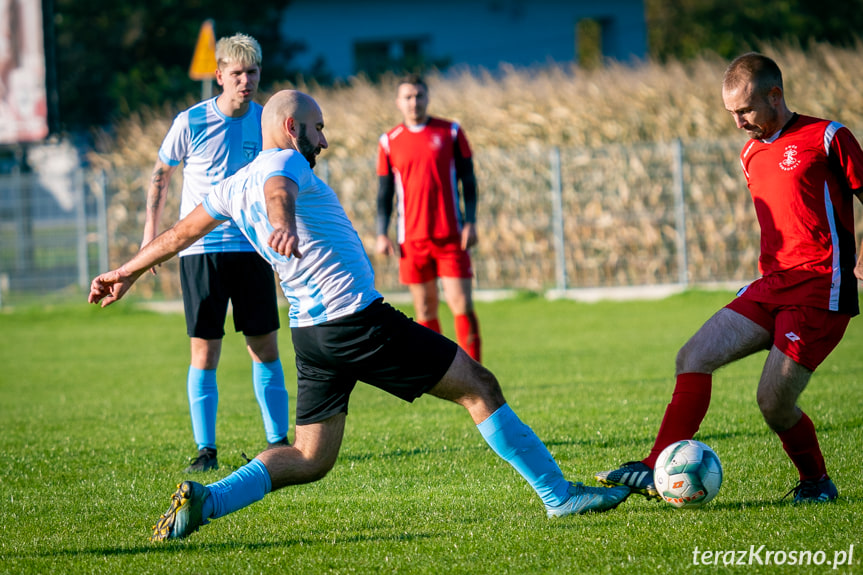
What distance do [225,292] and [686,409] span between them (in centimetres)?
297

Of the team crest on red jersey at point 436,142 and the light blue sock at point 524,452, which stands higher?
the team crest on red jersey at point 436,142

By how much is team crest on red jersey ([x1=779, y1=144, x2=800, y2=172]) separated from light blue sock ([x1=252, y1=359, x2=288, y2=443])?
10.7 feet

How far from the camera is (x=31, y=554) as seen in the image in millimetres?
4402

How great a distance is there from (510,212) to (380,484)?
13.2 metres

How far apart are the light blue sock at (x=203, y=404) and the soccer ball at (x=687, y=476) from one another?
9.43 feet

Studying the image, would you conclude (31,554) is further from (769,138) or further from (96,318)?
(96,318)

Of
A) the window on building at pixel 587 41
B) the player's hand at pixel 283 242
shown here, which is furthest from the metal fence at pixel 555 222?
the window on building at pixel 587 41

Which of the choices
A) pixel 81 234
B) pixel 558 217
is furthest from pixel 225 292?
pixel 81 234

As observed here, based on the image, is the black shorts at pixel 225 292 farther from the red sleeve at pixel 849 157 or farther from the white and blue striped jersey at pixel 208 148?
the red sleeve at pixel 849 157

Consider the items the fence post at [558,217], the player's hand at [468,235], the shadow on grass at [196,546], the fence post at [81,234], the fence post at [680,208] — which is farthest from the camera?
the fence post at [81,234]

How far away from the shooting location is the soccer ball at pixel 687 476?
4609 millimetres

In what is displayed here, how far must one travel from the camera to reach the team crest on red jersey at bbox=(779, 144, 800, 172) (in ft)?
15.6

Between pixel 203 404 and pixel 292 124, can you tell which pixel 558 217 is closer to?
pixel 203 404

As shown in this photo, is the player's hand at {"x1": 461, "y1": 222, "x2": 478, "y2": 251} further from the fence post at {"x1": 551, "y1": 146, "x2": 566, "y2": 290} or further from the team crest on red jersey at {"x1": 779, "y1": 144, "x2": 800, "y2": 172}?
the fence post at {"x1": 551, "y1": 146, "x2": 566, "y2": 290}
